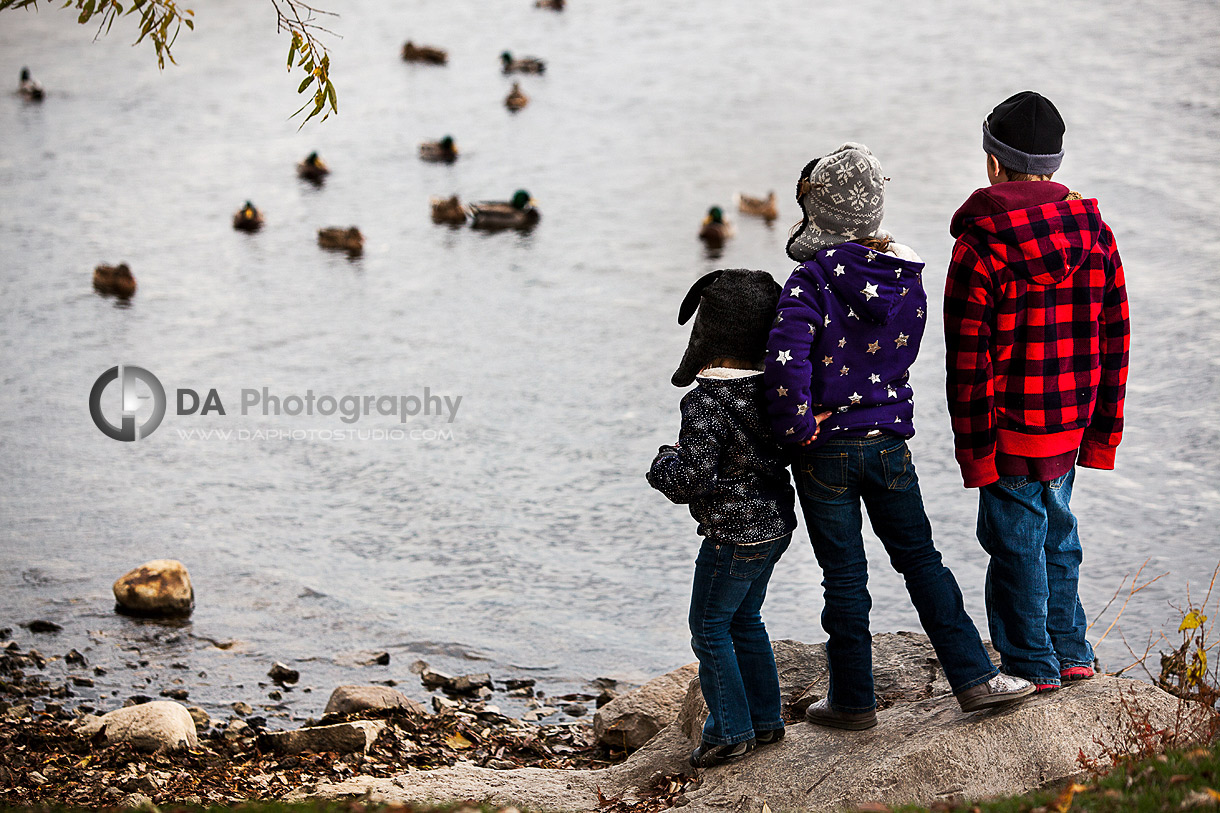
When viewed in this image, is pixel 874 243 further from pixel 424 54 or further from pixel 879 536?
pixel 424 54

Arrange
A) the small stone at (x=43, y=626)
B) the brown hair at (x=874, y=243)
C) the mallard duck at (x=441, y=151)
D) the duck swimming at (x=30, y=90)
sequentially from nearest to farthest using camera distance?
the brown hair at (x=874, y=243) < the small stone at (x=43, y=626) < the mallard duck at (x=441, y=151) < the duck swimming at (x=30, y=90)

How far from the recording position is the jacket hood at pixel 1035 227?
4.08m

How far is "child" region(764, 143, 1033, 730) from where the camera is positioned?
4.04 meters

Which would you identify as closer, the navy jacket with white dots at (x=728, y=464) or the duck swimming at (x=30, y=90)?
the navy jacket with white dots at (x=728, y=464)

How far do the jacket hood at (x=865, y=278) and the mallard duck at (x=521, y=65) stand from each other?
20.9 meters

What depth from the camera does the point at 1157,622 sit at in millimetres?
7016

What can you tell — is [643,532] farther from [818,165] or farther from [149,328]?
[149,328]

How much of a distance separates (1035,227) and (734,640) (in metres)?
1.88

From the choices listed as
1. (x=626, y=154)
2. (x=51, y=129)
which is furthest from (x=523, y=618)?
(x=51, y=129)

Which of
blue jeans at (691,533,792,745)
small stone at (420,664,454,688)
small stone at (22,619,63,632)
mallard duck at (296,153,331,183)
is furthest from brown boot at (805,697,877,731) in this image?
mallard duck at (296,153,331,183)

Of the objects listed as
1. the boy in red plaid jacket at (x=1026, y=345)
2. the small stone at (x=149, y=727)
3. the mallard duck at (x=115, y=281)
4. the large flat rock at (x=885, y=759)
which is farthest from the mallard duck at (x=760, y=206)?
the boy in red plaid jacket at (x=1026, y=345)

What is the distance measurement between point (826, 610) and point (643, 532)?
159 inches

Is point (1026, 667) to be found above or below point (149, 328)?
below

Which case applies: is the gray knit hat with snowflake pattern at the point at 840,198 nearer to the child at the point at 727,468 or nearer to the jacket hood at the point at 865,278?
the jacket hood at the point at 865,278
